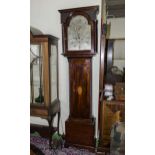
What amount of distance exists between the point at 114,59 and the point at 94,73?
1.07 ft

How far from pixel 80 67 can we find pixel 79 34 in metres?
0.44

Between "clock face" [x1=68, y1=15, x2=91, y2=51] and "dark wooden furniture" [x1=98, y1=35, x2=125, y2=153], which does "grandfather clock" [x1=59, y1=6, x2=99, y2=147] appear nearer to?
"clock face" [x1=68, y1=15, x2=91, y2=51]

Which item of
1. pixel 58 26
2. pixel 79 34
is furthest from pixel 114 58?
pixel 58 26

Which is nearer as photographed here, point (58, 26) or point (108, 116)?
point (108, 116)

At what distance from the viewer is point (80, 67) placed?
7.79 ft

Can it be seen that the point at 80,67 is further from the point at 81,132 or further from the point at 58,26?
the point at 81,132

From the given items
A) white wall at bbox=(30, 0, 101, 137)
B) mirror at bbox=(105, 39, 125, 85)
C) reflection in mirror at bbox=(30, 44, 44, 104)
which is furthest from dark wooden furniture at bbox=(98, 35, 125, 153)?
reflection in mirror at bbox=(30, 44, 44, 104)

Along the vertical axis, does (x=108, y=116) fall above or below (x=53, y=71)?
below

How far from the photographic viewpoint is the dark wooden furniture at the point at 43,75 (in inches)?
89.4

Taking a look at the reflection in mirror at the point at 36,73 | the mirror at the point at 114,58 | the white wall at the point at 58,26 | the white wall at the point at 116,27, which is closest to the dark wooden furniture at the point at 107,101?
the mirror at the point at 114,58

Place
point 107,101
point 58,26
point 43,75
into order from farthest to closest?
point 58,26 → point 43,75 → point 107,101
